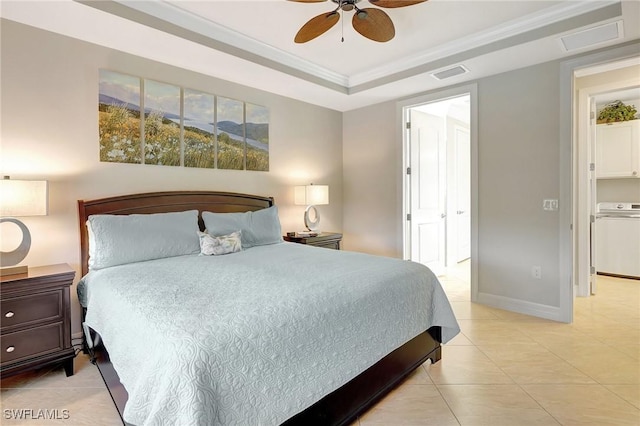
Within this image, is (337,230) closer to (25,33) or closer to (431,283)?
(431,283)

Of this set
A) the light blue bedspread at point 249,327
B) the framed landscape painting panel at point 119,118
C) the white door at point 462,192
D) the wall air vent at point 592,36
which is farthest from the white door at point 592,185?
the framed landscape painting panel at point 119,118

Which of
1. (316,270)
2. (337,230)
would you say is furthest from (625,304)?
(316,270)

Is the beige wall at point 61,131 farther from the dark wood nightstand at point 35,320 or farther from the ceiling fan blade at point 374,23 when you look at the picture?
the ceiling fan blade at point 374,23

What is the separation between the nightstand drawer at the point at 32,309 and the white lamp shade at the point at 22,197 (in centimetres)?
54

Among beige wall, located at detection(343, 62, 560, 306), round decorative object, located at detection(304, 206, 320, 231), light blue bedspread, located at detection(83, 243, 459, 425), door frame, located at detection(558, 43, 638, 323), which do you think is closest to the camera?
light blue bedspread, located at detection(83, 243, 459, 425)

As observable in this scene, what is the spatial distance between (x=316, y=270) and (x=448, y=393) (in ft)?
3.66

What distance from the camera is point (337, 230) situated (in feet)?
16.3

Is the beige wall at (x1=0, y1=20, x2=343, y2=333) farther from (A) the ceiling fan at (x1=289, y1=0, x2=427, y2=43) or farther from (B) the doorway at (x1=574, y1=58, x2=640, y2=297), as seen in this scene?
(B) the doorway at (x1=574, y1=58, x2=640, y2=297)

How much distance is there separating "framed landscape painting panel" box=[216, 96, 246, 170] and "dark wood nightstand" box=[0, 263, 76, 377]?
5.97 feet

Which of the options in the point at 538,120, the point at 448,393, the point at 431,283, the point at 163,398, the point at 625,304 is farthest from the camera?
the point at 625,304

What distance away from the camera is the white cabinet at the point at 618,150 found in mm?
4750

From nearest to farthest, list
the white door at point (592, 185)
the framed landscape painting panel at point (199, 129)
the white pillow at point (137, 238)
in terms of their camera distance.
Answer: the white pillow at point (137, 238), the framed landscape painting panel at point (199, 129), the white door at point (592, 185)

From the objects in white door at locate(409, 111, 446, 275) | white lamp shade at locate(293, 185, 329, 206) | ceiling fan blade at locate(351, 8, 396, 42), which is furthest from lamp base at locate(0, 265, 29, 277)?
white door at locate(409, 111, 446, 275)

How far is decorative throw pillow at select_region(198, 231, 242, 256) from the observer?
2.76 metres
